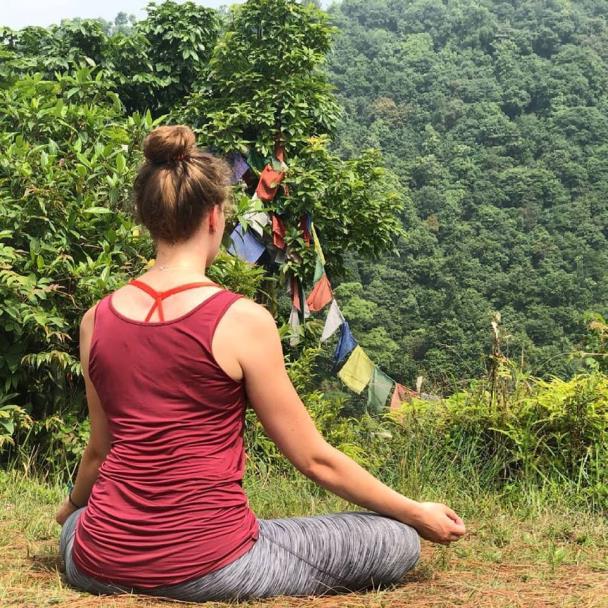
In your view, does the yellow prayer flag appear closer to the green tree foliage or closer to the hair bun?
the green tree foliage

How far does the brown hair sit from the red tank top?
5.9 inches

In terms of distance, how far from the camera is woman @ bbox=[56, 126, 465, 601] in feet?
6.15

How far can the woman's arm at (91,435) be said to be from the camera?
204 centimetres

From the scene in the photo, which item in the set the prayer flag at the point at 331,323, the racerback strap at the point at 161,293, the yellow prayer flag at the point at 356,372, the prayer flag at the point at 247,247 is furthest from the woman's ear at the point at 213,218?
the prayer flag at the point at 331,323

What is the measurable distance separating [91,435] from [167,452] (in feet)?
1.19

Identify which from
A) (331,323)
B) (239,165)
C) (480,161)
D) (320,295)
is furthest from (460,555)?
(480,161)

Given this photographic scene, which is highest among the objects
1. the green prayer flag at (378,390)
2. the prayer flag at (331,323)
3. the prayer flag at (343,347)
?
the prayer flag at (331,323)

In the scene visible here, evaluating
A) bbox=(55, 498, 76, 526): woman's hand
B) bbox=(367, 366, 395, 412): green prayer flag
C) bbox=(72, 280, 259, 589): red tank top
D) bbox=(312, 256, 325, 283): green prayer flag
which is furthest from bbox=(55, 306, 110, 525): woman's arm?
bbox=(312, 256, 325, 283): green prayer flag

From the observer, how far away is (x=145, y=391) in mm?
1887

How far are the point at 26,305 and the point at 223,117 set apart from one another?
4973mm

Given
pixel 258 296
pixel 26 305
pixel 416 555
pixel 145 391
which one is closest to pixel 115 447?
pixel 145 391

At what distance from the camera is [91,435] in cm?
216

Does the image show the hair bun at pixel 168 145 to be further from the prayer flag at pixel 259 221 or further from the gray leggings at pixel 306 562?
the prayer flag at pixel 259 221

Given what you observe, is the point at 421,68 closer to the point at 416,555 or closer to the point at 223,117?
the point at 223,117
